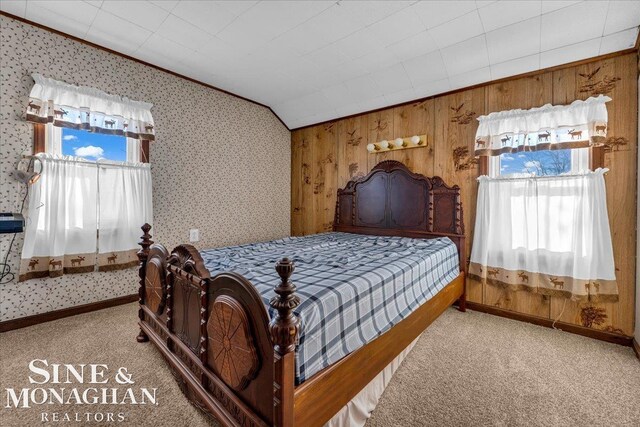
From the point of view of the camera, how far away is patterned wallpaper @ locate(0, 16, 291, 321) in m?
2.41

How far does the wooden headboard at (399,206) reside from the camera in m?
3.23

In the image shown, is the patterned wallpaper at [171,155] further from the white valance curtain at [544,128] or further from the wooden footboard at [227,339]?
the white valance curtain at [544,128]

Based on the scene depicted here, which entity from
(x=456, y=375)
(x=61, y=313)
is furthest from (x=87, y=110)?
(x=456, y=375)

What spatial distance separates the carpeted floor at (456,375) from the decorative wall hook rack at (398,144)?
6.94 ft

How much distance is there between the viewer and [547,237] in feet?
8.68

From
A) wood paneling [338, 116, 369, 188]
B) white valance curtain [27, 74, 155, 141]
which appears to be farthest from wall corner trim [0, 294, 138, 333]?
wood paneling [338, 116, 369, 188]

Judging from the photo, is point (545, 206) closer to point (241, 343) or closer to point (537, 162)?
point (537, 162)

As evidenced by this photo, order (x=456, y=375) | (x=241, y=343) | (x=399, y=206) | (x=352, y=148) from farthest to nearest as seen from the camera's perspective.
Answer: (x=352, y=148), (x=399, y=206), (x=456, y=375), (x=241, y=343)

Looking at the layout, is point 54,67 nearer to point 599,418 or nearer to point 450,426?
point 450,426

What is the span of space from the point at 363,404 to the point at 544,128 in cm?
290

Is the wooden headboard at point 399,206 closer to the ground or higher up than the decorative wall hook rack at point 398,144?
closer to the ground

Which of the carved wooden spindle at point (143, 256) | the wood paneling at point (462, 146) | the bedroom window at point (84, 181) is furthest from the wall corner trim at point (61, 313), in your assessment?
the wood paneling at point (462, 146)

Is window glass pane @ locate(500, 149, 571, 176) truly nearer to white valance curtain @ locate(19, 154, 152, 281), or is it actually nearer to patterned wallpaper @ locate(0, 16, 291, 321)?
patterned wallpaper @ locate(0, 16, 291, 321)

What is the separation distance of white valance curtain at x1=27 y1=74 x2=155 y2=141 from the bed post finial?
2848mm
